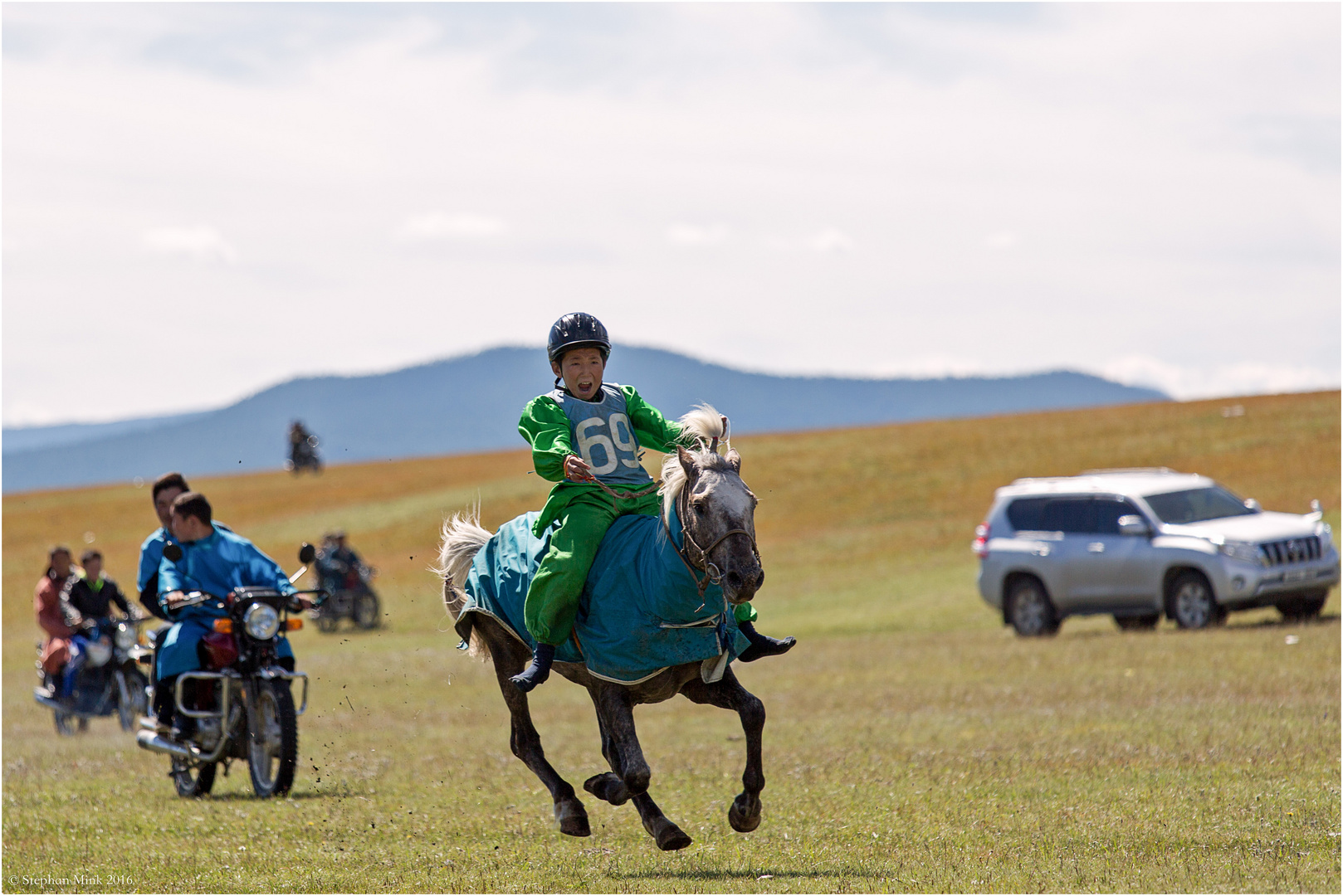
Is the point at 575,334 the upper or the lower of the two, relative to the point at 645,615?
upper

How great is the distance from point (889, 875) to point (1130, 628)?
1685 centimetres

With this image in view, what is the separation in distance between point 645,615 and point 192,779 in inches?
239

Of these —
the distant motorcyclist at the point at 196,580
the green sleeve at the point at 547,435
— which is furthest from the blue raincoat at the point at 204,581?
the green sleeve at the point at 547,435

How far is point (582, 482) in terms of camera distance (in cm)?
762

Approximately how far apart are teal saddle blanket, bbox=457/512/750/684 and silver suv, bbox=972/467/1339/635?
49.8ft

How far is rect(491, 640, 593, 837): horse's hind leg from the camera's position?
27.1 ft

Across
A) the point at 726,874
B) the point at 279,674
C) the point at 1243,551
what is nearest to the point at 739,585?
the point at 726,874

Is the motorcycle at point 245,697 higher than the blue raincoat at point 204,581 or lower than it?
lower

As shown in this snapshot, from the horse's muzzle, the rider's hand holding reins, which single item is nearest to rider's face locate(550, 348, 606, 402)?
the rider's hand holding reins

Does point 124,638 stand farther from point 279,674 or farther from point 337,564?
point 337,564

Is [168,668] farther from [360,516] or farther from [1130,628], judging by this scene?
[360,516]

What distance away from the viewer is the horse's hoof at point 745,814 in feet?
24.6

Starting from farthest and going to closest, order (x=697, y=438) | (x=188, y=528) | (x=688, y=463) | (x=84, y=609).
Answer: (x=84, y=609)
(x=188, y=528)
(x=697, y=438)
(x=688, y=463)

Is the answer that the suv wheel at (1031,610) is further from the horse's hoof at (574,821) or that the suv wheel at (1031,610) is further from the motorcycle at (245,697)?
the horse's hoof at (574,821)
